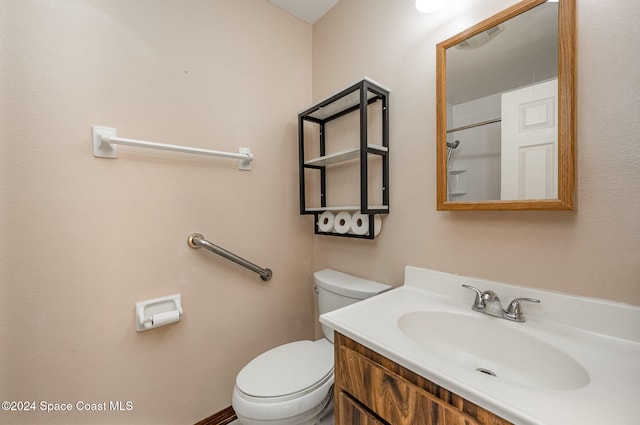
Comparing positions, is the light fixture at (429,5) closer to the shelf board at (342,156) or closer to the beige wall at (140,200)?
the shelf board at (342,156)

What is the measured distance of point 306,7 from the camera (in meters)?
1.51

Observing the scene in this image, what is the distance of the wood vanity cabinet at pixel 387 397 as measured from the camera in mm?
535

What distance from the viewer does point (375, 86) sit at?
1160 mm

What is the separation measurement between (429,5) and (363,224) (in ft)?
3.10

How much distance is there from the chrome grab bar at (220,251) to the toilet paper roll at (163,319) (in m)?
0.31

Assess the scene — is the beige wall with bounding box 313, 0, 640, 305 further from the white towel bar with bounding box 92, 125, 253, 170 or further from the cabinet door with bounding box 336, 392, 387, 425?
the white towel bar with bounding box 92, 125, 253, 170

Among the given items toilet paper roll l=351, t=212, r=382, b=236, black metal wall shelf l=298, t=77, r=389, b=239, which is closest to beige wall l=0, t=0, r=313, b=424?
black metal wall shelf l=298, t=77, r=389, b=239

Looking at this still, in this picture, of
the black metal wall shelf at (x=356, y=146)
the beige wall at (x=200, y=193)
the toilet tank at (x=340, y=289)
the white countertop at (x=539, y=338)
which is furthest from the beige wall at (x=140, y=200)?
the white countertop at (x=539, y=338)

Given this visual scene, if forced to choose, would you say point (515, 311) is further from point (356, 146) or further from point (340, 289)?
point (356, 146)

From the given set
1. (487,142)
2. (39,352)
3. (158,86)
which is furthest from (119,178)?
(487,142)

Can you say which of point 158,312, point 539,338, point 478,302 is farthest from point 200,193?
point 539,338

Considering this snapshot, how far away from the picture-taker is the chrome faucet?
798mm

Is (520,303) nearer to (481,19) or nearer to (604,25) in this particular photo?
(604,25)

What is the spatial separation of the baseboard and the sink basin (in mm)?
1144
